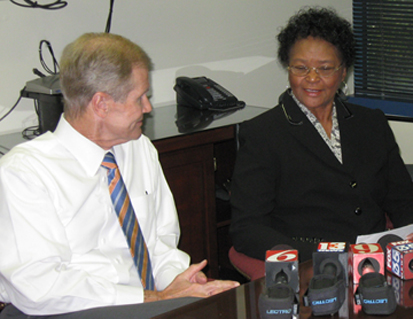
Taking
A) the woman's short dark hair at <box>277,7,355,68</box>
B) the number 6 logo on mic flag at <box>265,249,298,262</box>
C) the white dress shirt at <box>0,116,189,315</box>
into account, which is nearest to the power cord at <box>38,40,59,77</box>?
the white dress shirt at <box>0,116,189,315</box>

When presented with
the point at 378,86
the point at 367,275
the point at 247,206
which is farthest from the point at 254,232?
the point at 378,86

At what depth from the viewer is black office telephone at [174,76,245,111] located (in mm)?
2727

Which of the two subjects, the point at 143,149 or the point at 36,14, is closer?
the point at 143,149

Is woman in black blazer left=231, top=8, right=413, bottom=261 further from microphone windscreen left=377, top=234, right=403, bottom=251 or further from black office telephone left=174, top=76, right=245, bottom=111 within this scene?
black office telephone left=174, top=76, right=245, bottom=111

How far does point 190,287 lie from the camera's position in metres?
1.62

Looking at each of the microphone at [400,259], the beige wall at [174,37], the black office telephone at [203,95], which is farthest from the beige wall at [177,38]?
the microphone at [400,259]

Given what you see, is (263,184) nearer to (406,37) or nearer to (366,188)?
(366,188)

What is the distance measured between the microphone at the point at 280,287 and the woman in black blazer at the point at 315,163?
1.98 ft

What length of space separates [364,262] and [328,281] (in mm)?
161

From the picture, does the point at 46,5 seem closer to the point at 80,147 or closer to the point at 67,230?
the point at 80,147

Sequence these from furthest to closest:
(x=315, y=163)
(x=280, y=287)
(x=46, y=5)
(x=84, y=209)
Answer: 1. (x=46, y=5)
2. (x=315, y=163)
3. (x=84, y=209)
4. (x=280, y=287)

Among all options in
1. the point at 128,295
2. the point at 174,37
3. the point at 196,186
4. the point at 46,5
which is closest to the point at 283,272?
the point at 128,295

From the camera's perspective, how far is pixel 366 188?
2051mm

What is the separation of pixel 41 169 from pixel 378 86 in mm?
2856
